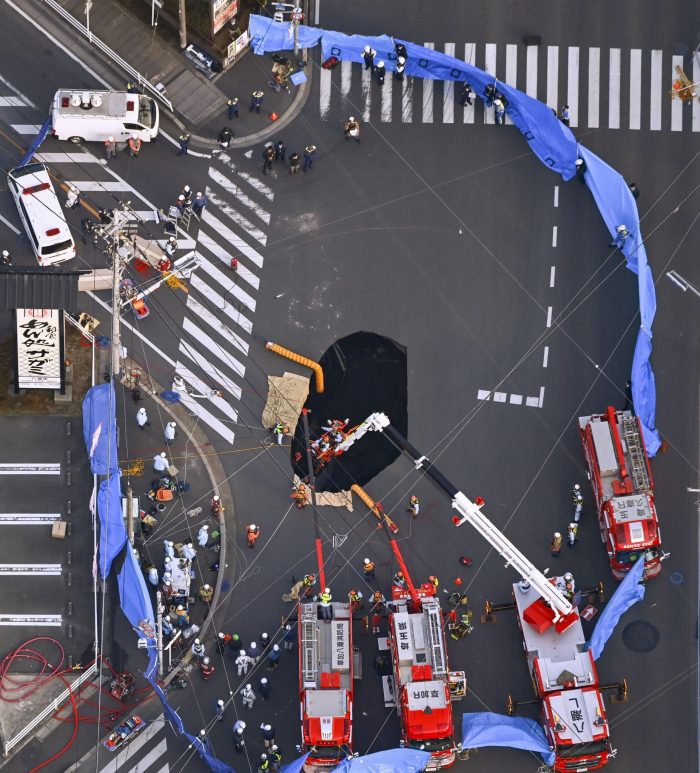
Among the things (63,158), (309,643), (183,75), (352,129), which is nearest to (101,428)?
(309,643)

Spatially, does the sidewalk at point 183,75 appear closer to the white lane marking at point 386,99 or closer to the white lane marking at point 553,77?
the white lane marking at point 386,99

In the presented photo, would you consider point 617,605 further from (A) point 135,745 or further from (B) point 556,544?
(A) point 135,745

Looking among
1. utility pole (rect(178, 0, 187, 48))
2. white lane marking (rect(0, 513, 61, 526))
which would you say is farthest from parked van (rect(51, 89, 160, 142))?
white lane marking (rect(0, 513, 61, 526))

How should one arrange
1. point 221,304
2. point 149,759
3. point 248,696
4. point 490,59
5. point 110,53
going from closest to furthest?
point 149,759, point 248,696, point 221,304, point 110,53, point 490,59

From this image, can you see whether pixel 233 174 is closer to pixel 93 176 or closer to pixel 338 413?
pixel 93 176

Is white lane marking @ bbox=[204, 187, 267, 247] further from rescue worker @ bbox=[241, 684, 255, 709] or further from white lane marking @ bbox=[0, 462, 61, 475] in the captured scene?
rescue worker @ bbox=[241, 684, 255, 709]
